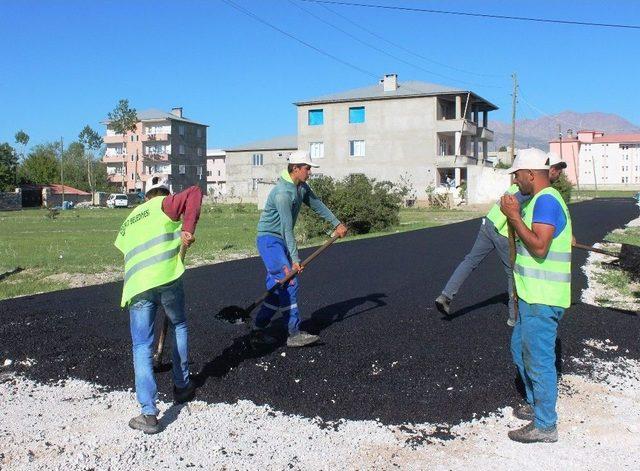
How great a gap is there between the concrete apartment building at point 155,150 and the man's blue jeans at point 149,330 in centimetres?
8875

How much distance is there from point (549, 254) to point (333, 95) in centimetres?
5865

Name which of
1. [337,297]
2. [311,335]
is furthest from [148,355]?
[337,297]

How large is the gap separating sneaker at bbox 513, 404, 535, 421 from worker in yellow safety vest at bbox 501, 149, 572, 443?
31 cm

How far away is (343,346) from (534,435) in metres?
2.31

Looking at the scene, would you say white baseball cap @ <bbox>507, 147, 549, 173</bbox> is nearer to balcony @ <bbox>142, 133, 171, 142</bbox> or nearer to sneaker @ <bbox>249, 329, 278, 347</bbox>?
sneaker @ <bbox>249, 329, 278, 347</bbox>

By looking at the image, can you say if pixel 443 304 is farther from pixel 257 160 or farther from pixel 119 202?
pixel 257 160

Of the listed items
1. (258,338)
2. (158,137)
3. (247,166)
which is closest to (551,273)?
(258,338)

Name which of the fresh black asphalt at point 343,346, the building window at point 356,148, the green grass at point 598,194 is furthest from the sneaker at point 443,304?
the green grass at point 598,194

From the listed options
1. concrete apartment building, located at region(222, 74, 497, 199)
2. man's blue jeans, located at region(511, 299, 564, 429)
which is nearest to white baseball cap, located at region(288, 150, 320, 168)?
man's blue jeans, located at region(511, 299, 564, 429)

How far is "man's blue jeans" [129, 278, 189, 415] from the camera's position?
171 inches

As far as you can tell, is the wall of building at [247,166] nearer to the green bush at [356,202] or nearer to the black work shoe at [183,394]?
the green bush at [356,202]

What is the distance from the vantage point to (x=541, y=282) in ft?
13.2

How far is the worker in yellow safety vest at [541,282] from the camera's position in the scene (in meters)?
3.96

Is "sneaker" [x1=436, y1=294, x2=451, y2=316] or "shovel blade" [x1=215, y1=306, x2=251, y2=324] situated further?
"sneaker" [x1=436, y1=294, x2=451, y2=316]
